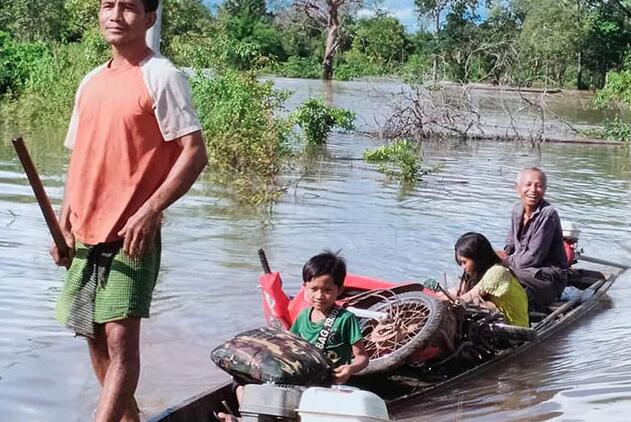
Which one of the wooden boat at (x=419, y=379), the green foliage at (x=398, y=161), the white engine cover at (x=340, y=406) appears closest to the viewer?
the white engine cover at (x=340, y=406)

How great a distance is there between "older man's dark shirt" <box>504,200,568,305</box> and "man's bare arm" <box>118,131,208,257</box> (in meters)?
4.79

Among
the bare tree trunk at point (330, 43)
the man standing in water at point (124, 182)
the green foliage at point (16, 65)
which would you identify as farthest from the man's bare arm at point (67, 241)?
the bare tree trunk at point (330, 43)

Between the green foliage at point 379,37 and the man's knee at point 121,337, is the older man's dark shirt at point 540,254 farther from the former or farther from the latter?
the green foliage at point 379,37

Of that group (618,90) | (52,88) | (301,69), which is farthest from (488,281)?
(301,69)

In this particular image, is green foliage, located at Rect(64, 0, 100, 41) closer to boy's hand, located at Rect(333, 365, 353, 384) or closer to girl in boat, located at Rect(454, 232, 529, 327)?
girl in boat, located at Rect(454, 232, 529, 327)

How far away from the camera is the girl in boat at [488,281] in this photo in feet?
23.0

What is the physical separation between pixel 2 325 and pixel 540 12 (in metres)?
52.5

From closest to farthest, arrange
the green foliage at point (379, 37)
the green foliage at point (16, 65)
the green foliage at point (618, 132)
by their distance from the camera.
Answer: the green foliage at point (16, 65), the green foliage at point (618, 132), the green foliage at point (379, 37)

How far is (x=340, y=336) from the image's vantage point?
4.95 meters

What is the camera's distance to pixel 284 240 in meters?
12.0

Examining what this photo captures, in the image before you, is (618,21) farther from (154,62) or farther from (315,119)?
(154,62)

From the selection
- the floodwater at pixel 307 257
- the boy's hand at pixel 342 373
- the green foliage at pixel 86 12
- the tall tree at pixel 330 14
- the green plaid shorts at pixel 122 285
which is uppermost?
the tall tree at pixel 330 14

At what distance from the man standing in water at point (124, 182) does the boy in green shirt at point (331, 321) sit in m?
1.22

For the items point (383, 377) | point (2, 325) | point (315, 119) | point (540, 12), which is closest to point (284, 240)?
point (2, 325)
